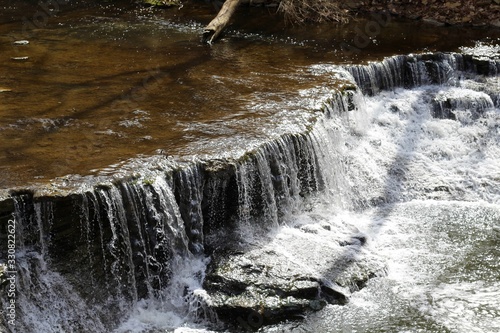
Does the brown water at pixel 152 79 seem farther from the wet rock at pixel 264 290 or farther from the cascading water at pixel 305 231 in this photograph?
the wet rock at pixel 264 290

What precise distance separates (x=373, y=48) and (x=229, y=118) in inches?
165

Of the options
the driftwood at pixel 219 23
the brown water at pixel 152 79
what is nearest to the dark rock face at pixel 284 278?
the brown water at pixel 152 79

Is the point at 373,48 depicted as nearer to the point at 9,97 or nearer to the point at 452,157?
the point at 452,157

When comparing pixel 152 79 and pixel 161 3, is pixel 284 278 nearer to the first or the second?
pixel 152 79

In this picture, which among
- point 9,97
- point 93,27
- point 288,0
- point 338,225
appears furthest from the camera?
point 288,0

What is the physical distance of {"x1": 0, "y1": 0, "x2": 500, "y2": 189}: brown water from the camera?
25.0ft

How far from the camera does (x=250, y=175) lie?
7684 millimetres

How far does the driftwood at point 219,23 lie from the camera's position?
11891 millimetres

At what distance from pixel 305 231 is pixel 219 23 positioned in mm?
5470

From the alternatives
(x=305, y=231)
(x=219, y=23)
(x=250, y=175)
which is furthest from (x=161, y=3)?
(x=305, y=231)

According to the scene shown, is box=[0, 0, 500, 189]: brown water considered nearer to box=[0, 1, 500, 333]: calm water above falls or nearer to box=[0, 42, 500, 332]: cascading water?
box=[0, 1, 500, 333]: calm water above falls

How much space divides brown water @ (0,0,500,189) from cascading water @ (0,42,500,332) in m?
0.47

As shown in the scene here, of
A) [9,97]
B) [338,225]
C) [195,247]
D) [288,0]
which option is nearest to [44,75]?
[9,97]

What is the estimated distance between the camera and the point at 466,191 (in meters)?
9.25
